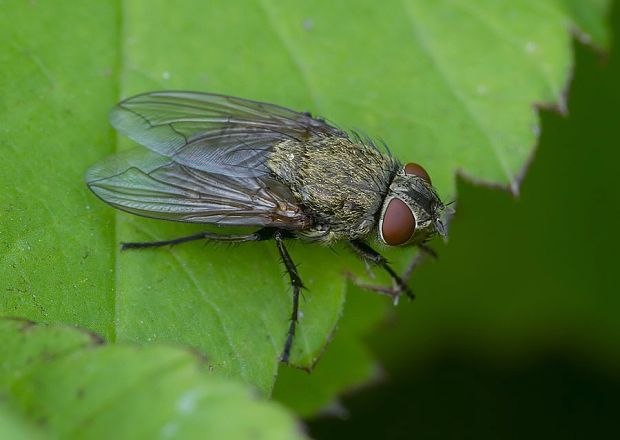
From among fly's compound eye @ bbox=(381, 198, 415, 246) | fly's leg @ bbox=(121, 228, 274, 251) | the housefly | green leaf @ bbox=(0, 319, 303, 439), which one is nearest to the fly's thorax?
the housefly

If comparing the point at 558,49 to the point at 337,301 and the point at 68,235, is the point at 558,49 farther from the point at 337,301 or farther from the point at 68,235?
the point at 68,235

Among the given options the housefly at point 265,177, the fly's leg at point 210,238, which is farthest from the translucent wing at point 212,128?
the fly's leg at point 210,238

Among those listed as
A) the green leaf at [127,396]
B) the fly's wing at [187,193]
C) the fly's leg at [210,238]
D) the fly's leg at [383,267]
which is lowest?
the fly's leg at [383,267]

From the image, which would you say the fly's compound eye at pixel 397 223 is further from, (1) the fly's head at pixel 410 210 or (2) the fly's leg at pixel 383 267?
(2) the fly's leg at pixel 383 267

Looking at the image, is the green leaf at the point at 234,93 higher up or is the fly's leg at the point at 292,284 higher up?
the green leaf at the point at 234,93

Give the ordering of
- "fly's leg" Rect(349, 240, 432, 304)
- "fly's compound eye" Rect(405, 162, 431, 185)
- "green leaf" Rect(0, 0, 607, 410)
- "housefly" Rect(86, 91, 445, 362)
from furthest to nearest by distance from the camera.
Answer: "fly's compound eye" Rect(405, 162, 431, 185), "fly's leg" Rect(349, 240, 432, 304), "housefly" Rect(86, 91, 445, 362), "green leaf" Rect(0, 0, 607, 410)

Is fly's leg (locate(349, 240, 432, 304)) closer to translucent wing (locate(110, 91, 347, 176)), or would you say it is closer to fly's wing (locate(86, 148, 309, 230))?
fly's wing (locate(86, 148, 309, 230))

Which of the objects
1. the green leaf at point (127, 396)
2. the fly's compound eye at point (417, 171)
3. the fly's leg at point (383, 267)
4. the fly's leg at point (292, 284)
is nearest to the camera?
the green leaf at point (127, 396)

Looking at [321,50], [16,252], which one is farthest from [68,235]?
[321,50]
